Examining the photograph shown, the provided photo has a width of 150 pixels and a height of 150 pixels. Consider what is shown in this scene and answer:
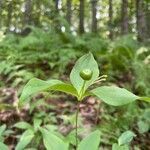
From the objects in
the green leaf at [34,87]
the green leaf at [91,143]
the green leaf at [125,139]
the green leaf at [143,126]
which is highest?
the green leaf at [34,87]

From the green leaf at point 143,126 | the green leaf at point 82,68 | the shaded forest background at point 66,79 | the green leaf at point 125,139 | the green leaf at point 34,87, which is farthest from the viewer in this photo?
the shaded forest background at point 66,79

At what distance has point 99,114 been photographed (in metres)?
4.10

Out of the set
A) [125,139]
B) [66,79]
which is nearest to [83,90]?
[125,139]

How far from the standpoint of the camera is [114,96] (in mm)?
1262

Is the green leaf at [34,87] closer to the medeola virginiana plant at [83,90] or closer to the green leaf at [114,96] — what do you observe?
the medeola virginiana plant at [83,90]

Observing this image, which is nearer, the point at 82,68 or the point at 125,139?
the point at 82,68

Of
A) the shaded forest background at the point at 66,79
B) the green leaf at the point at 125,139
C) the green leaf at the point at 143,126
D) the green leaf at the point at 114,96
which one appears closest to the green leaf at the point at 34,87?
the green leaf at the point at 114,96

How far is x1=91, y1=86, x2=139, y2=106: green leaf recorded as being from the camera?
124 cm

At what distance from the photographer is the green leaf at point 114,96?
1.24 metres

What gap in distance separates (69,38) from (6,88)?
5.28 ft

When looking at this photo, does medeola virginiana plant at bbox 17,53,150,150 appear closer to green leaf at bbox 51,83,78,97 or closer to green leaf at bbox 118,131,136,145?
green leaf at bbox 51,83,78,97

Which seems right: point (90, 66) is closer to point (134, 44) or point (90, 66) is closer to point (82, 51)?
point (82, 51)

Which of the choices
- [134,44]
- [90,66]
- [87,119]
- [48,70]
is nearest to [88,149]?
[90,66]

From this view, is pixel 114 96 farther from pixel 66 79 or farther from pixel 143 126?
pixel 66 79
